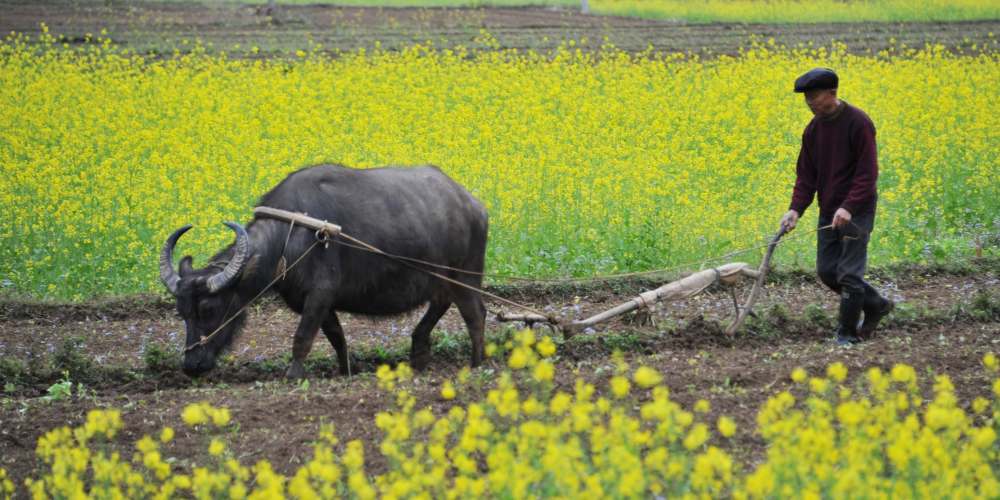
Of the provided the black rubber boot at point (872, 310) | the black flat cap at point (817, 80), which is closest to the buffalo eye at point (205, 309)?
the black flat cap at point (817, 80)

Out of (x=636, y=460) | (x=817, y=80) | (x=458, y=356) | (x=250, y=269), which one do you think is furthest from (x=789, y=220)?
(x=636, y=460)

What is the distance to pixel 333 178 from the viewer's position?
8094 millimetres

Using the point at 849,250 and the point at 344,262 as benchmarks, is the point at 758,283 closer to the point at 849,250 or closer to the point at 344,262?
the point at 849,250

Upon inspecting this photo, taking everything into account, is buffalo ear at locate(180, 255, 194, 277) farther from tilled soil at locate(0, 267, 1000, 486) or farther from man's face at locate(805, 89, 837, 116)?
man's face at locate(805, 89, 837, 116)

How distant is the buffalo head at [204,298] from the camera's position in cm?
741

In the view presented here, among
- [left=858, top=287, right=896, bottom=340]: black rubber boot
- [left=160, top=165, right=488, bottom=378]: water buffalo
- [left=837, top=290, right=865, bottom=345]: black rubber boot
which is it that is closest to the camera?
[left=160, top=165, right=488, bottom=378]: water buffalo

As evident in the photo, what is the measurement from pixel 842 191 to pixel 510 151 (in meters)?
5.92

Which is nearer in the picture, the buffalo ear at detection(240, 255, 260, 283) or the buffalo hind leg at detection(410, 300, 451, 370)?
the buffalo ear at detection(240, 255, 260, 283)

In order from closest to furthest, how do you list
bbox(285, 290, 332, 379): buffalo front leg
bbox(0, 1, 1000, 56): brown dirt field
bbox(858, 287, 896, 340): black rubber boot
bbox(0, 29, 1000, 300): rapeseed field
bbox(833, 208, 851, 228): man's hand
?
bbox(285, 290, 332, 379): buffalo front leg < bbox(833, 208, 851, 228): man's hand < bbox(858, 287, 896, 340): black rubber boot < bbox(0, 29, 1000, 300): rapeseed field < bbox(0, 1, 1000, 56): brown dirt field

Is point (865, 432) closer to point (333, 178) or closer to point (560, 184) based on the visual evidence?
point (333, 178)

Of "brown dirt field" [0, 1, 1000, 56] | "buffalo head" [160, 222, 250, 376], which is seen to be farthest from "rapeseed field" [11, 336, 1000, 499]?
"brown dirt field" [0, 1, 1000, 56]

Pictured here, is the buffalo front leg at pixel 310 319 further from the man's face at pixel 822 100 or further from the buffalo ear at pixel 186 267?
the man's face at pixel 822 100

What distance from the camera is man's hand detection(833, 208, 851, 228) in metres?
7.89

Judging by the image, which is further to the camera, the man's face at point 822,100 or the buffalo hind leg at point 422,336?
the buffalo hind leg at point 422,336
